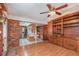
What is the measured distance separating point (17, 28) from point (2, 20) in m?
0.38

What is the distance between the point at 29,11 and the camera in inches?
97.0

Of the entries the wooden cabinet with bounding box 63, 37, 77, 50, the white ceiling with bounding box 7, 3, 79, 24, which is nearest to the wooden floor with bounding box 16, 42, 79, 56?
the wooden cabinet with bounding box 63, 37, 77, 50

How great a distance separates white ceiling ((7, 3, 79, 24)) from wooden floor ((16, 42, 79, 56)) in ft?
1.97

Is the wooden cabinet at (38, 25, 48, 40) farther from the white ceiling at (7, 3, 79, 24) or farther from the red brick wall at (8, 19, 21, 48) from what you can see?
A: the red brick wall at (8, 19, 21, 48)

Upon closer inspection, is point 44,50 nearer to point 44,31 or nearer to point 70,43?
point 44,31

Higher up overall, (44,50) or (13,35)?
(13,35)

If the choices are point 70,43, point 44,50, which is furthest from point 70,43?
point 44,50

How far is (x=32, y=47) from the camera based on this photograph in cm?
255

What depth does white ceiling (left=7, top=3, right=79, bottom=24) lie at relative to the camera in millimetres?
2366

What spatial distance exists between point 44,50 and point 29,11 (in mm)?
1002

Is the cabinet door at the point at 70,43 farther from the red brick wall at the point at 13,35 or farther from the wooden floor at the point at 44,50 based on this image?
the red brick wall at the point at 13,35

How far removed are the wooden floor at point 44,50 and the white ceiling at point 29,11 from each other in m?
0.60

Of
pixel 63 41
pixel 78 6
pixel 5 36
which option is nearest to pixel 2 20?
pixel 5 36

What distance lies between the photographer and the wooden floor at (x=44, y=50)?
7.89 feet
